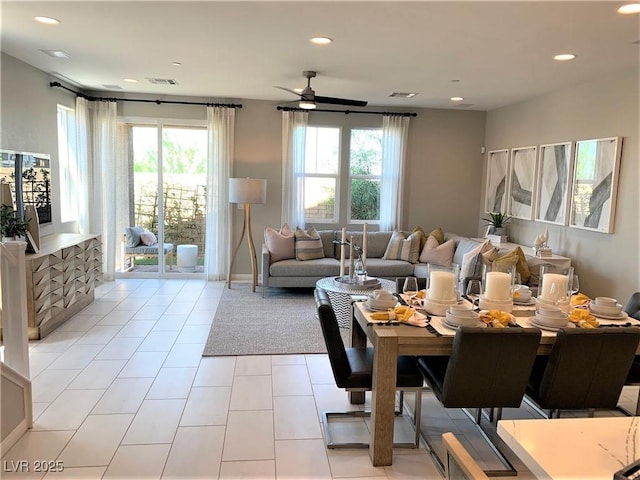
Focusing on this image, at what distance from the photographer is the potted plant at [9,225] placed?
3.99 m

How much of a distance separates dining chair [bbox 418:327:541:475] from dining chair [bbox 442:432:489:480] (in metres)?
1.02

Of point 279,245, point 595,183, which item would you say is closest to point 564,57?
point 595,183

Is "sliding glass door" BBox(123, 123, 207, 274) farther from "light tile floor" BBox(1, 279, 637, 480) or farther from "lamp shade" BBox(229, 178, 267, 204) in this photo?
"light tile floor" BBox(1, 279, 637, 480)

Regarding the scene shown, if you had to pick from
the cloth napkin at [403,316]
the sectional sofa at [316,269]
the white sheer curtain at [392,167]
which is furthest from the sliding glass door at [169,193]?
the cloth napkin at [403,316]

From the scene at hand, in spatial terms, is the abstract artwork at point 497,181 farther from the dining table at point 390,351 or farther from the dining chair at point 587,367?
the dining chair at point 587,367

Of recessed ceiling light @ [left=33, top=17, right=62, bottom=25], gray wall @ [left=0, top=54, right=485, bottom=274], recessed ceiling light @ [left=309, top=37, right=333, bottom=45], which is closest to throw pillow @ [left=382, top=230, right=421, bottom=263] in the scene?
gray wall @ [left=0, top=54, right=485, bottom=274]

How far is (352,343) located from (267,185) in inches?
158

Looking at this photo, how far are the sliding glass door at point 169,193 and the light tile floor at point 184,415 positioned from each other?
2385 mm

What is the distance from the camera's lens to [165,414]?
115 inches

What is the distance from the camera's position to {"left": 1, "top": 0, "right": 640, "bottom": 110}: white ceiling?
2902mm

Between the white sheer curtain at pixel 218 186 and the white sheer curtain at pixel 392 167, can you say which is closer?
the white sheer curtain at pixel 218 186

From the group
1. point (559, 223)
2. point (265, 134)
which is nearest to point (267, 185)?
point (265, 134)

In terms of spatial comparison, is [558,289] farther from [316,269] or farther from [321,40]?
[316,269]

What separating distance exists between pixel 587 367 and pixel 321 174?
16.4ft
